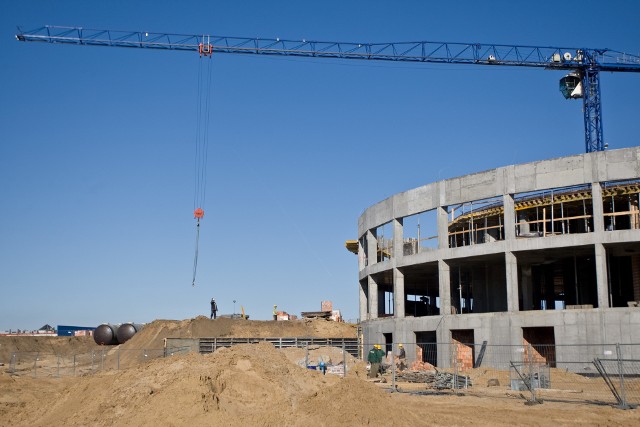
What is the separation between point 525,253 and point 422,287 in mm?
23076

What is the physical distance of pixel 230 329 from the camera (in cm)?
4994

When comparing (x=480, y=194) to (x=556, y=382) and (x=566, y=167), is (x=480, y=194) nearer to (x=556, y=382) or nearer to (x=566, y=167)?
(x=566, y=167)

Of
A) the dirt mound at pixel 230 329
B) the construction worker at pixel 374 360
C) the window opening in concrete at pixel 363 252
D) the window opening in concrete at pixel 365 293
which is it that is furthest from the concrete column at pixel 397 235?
the construction worker at pixel 374 360

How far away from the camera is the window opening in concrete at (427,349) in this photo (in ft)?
129

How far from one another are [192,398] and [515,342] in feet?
74.4

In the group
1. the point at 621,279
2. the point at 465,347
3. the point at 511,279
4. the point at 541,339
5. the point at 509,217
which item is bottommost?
the point at 465,347

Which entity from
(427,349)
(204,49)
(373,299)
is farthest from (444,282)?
(204,49)

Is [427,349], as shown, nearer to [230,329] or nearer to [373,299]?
[373,299]

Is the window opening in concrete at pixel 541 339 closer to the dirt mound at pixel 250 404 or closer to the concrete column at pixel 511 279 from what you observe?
the concrete column at pixel 511 279

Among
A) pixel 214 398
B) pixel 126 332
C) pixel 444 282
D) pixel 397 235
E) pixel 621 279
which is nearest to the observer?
pixel 214 398

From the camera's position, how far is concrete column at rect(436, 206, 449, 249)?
129 feet

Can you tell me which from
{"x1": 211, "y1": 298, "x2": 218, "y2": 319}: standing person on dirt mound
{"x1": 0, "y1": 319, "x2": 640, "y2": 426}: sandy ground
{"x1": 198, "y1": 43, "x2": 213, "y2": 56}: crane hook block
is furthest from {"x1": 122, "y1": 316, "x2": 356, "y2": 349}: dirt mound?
{"x1": 198, "y1": 43, "x2": 213, "y2": 56}: crane hook block

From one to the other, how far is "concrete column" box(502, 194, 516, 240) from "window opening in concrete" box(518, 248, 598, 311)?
1.45 metres

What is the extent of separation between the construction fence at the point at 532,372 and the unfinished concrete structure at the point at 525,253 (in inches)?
26.6
